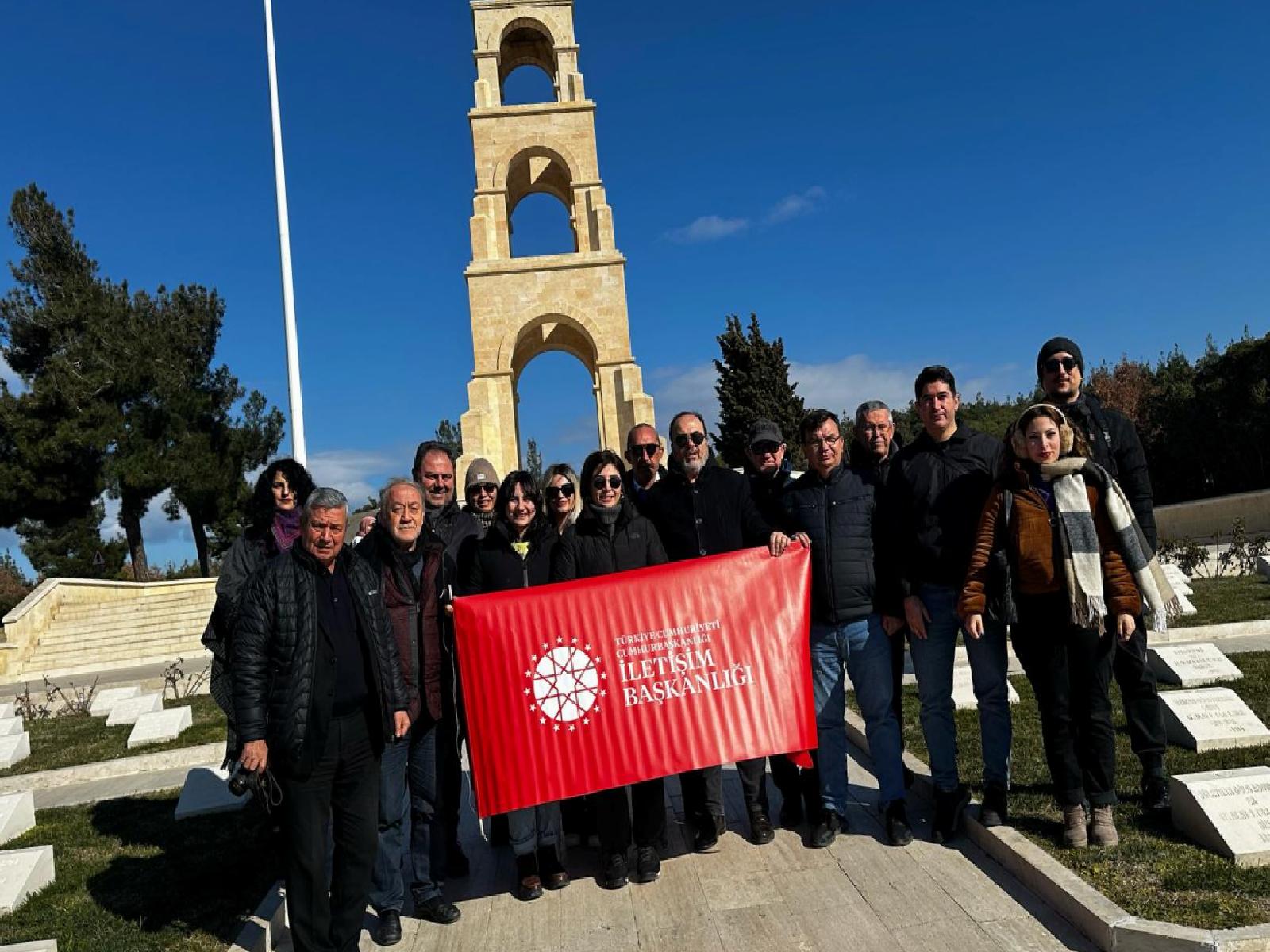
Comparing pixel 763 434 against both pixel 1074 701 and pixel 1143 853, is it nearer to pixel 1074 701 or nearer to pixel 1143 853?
pixel 1074 701

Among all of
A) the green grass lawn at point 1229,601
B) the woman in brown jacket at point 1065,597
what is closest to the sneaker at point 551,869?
the woman in brown jacket at point 1065,597

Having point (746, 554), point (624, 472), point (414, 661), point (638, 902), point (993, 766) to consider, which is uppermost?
point (624, 472)

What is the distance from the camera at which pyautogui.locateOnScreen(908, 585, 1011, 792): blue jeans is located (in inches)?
193

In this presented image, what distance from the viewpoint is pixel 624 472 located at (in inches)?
219

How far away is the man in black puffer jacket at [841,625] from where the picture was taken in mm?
5188

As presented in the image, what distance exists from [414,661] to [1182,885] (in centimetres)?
401

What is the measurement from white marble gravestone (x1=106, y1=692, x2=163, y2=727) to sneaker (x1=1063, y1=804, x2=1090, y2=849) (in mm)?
11706

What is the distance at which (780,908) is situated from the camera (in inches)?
174

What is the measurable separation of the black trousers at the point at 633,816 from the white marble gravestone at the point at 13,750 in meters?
8.72

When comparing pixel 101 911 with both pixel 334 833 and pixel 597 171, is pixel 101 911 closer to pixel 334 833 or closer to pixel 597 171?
pixel 334 833

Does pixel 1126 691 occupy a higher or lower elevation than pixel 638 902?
higher

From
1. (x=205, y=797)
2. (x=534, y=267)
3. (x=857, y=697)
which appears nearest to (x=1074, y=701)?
(x=857, y=697)

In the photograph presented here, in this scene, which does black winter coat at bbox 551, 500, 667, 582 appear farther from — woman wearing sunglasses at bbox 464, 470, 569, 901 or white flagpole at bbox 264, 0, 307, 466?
white flagpole at bbox 264, 0, 307, 466

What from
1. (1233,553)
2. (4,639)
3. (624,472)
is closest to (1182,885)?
(624,472)
